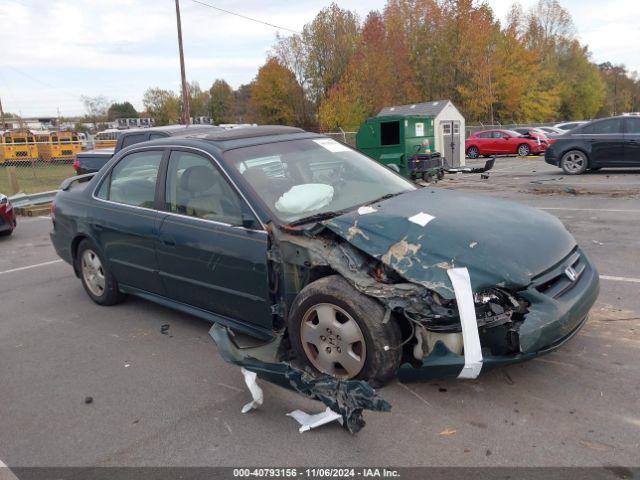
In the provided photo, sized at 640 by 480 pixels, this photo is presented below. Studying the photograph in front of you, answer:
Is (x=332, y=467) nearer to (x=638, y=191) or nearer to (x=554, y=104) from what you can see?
(x=638, y=191)

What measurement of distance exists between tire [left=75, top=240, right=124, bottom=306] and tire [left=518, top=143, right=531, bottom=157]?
73.7 feet

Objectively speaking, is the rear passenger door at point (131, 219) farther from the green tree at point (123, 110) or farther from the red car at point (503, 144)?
the green tree at point (123, 110)

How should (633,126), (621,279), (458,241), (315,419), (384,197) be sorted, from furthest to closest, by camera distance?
1. (633,126)
2. (621,279)
3. (384,197)
4. (458,241)
5. (315,419)

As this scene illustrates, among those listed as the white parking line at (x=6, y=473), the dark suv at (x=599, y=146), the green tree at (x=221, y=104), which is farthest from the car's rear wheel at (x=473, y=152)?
the green tree at (x=221, y=104)

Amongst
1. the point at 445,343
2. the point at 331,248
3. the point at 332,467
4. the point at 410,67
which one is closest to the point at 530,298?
the point at 445,343

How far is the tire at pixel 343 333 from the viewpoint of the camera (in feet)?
10.3

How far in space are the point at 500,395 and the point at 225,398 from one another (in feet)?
5.55

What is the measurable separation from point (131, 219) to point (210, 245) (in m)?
1.10

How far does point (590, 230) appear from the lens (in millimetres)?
7730

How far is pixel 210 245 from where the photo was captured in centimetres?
396

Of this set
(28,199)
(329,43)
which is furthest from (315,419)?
(329,43)

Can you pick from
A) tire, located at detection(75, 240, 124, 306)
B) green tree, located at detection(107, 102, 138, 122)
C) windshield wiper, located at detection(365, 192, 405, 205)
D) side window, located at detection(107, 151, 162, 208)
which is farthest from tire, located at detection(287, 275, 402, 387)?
green tree, located at detection(107, 102, 138, 122)

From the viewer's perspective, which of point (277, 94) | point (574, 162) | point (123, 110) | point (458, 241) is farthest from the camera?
point (123, 110)

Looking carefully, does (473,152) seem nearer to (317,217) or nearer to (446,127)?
(446,127)
